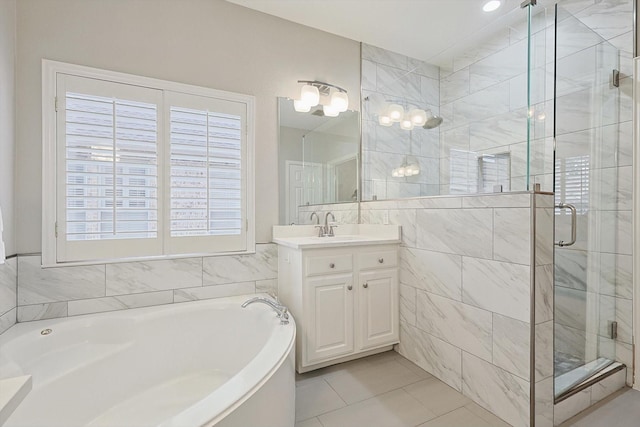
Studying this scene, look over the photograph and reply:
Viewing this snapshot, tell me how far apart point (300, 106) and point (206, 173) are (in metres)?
0.99

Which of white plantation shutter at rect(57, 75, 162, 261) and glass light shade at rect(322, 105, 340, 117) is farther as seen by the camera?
glass light shade at rect(322, 105, 340, 117)

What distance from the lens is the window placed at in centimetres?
179

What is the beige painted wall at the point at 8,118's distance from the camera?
61.5 inches

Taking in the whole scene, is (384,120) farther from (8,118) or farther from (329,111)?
(8,118)

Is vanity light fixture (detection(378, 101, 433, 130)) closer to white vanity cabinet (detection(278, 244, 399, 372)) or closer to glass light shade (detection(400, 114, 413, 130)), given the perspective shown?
glass light shade (detection(400, 114, 413, 130))

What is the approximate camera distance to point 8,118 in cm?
163

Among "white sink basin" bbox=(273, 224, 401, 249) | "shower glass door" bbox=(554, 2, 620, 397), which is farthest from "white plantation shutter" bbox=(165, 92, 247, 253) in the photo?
"shower glass door" bbox=(554, 2, 620, 397)

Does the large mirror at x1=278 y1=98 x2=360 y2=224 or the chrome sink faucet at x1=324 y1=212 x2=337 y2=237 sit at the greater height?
the large mirror at x1=278 y1=98 x2=360 y2=224

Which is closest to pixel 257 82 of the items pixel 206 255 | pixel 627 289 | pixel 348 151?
pixel 348 151

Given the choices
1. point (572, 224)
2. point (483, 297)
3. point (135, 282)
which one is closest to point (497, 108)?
point (572, 224)

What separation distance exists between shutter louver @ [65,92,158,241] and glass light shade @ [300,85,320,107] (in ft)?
3.80

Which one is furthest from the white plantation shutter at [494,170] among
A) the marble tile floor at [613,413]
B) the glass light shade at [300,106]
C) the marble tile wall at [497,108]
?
the glass light shade at [300,106]

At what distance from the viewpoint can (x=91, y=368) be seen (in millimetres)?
1541

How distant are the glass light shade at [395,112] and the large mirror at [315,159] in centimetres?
33
